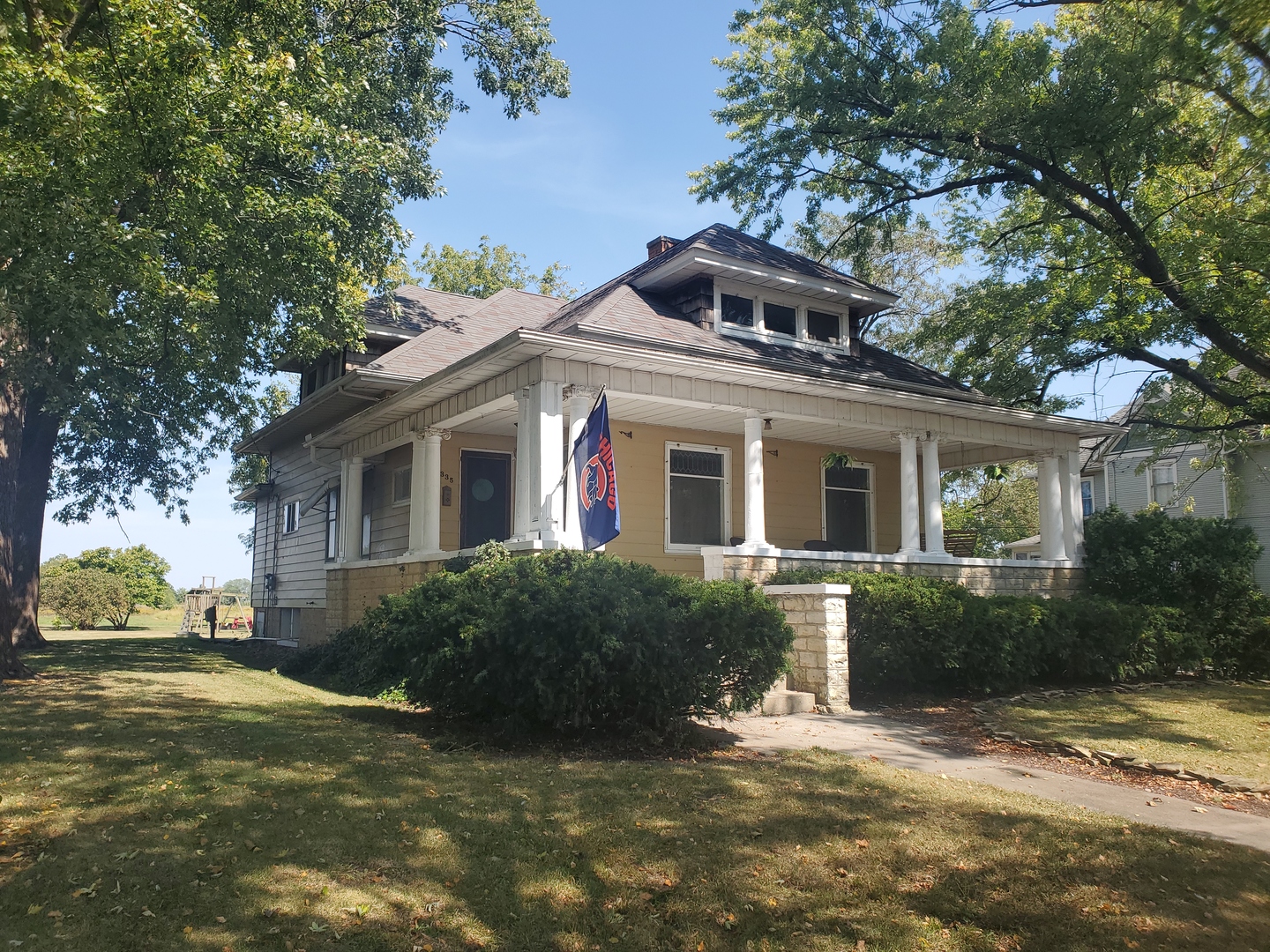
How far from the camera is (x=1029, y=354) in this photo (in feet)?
57.5

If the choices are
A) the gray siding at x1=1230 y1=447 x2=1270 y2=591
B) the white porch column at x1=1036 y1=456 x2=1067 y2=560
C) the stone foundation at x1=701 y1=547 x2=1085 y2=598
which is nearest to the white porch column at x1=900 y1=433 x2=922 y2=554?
the stone foundation at x1=701 y1=547 x2=1085 y2=598

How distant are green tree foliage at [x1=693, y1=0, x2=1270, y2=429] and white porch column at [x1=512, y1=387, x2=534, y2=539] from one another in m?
8.20

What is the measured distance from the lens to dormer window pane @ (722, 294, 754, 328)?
1481 cm

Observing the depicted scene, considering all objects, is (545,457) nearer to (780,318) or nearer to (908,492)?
(908,492)

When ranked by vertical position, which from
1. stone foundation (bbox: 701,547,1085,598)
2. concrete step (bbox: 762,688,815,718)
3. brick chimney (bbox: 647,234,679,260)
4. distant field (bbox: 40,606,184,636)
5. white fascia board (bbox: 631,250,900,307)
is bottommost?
distant field (bbox: 40,606,184,636)

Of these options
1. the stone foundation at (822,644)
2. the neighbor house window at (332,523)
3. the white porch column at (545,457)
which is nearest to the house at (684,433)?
the white porch column at (545,457)

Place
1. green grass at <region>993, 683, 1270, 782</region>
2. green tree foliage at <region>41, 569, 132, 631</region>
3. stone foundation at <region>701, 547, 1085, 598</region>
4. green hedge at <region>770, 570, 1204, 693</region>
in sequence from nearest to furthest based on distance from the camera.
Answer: green grass at <region>993, 683, 1270, 782</region> → green hedge at <region>770, 570, 1204, 693</region> → stone foundation at <region>701, 547, 1085, 598</region> → green tree foliage at <region>41, 569, 132, 631</region>

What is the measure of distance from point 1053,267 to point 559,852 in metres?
13.6

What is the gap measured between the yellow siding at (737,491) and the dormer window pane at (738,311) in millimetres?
1865

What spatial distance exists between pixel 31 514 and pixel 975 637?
18.0m

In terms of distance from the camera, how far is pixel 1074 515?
16062 mm

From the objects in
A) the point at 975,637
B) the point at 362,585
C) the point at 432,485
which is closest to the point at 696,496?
the point at 432,485

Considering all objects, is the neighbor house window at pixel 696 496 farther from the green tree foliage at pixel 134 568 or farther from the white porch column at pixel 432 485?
the green tree foliage at pixel 134 568

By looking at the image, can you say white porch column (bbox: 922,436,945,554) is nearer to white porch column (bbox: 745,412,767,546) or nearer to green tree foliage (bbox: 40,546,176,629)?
white porch column (bbox: 745,412,767,546)
